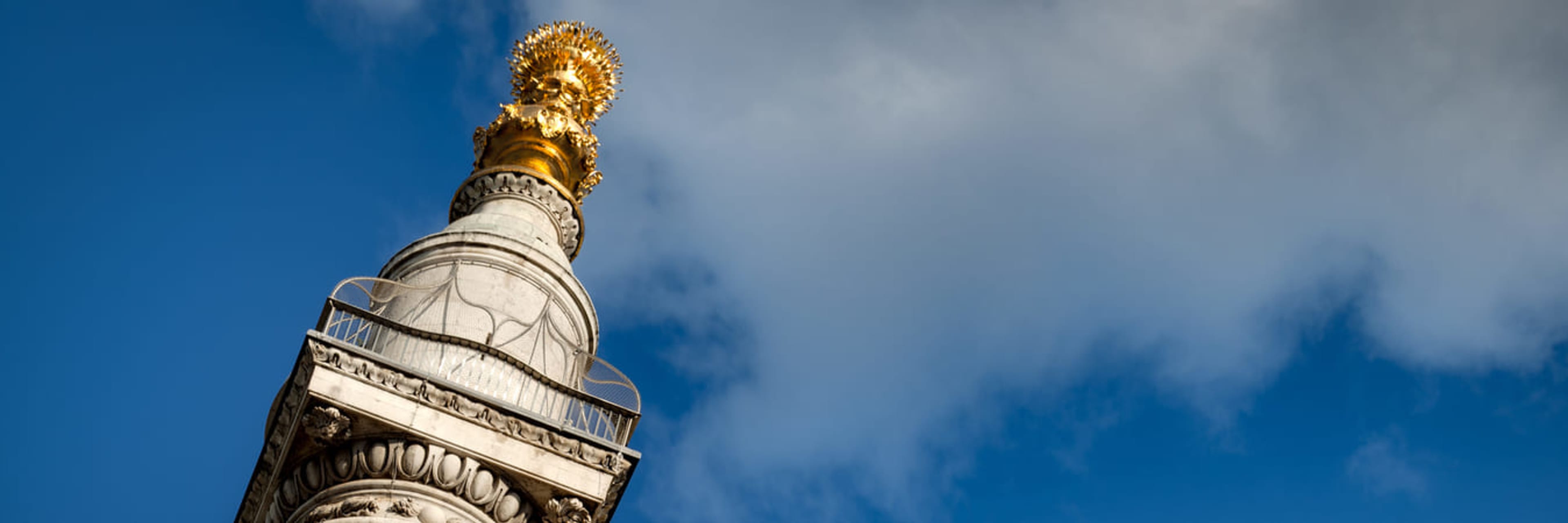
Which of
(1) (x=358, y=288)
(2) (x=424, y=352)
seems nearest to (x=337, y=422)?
(2) (x=424, y=352)

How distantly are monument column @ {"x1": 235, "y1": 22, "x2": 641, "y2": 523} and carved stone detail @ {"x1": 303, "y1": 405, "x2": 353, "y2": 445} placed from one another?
18 millimetres

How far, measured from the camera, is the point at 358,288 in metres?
19.0

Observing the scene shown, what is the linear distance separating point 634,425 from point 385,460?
3268 mm

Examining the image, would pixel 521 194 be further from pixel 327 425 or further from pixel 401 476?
pixel 401 476

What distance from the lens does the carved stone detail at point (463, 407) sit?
16.6m

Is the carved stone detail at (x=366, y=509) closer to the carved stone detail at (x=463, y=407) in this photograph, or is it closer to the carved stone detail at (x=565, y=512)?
the carved stone detail at (x=463, y=407)

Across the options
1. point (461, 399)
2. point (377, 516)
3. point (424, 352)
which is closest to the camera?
point (377, 516)

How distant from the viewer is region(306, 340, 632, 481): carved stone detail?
16.6 metres

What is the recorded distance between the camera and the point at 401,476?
16125mm

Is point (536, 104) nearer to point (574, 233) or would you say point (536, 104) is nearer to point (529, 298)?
point (574, 233)

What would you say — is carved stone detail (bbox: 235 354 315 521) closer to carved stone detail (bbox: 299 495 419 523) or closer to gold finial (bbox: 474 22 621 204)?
carved stone detail (bbox: 299 495 419 523)

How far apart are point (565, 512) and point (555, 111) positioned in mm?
9887

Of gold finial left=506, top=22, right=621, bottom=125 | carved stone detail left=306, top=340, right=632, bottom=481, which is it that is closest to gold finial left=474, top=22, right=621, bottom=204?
gold finial left=506, top=22, right=621, bottom=125

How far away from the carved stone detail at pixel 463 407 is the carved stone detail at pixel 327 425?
518 mm
